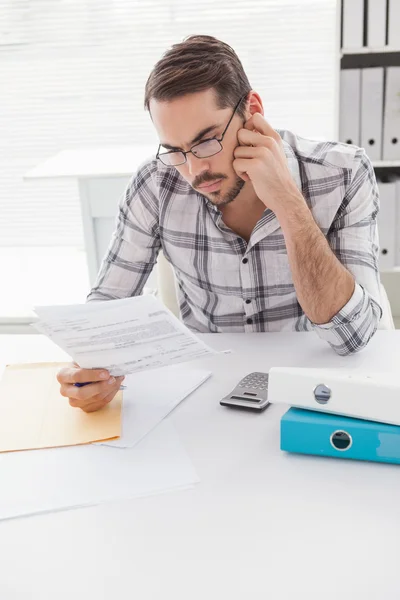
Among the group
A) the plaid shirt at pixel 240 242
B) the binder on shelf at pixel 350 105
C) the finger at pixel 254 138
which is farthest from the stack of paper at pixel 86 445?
the binder on shelf at pixel 350 105

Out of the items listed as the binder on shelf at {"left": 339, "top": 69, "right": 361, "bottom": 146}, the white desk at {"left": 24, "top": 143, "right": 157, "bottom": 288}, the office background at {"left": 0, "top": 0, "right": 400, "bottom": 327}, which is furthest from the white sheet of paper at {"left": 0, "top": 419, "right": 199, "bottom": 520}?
the office background at {"left": 0, "top": 0, "right": 400, "bottom": 327}

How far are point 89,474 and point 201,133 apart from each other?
707mm

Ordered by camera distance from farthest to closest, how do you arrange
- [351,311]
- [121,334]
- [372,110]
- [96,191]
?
1. [96,191]
2. [372,110]
3. [351,311]
4. [121,334]

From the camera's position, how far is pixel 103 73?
318cm

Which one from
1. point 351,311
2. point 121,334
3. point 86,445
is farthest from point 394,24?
point 86,445

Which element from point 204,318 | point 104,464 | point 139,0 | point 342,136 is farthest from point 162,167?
point 139,0

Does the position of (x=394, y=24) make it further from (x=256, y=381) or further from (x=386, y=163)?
(x=256, y=381)

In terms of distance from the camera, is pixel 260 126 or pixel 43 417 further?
pixel 260 126

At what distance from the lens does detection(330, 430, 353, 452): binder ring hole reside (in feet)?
3.05

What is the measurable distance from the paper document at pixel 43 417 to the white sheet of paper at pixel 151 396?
2 cm

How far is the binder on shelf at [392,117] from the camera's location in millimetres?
2475

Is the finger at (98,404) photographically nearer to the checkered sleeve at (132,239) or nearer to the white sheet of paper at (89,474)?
the white sheet of paper at (89,474)

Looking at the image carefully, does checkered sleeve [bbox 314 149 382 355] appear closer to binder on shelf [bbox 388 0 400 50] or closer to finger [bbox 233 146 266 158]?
finger [bbox 233 146 266 158]

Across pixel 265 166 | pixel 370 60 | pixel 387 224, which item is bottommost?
pixel 387 224
